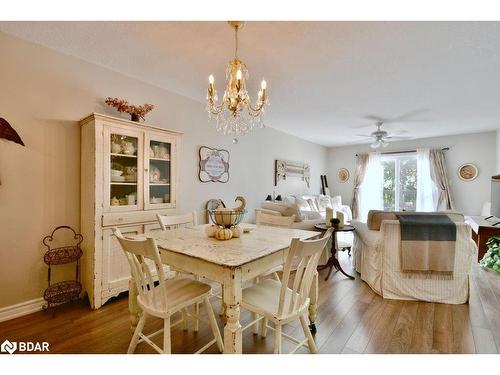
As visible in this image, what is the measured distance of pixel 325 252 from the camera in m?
3.33

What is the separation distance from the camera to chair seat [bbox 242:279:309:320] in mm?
1354

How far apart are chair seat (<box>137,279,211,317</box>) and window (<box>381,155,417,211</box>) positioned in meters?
6.26

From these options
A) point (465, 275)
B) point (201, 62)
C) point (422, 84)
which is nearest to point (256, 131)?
point (201, 62)

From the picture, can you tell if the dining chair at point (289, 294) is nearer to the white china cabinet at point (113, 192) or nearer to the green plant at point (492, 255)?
the white china cabinet at point (113, 192)

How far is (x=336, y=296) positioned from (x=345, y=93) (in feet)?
8.09

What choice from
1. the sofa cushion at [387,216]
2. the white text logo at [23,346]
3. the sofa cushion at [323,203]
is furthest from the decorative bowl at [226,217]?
the sofa cushion at [323,203]

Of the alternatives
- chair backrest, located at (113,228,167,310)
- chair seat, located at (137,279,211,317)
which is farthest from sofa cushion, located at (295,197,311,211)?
chair backrest, located at (113,228,167,310)

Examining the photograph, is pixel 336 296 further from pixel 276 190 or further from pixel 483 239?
pixel 276 190

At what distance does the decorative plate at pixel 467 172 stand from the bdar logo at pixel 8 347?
7.62 metres

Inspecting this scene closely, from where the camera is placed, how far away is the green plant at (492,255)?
3.09 meters

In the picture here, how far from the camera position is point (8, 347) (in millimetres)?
1671

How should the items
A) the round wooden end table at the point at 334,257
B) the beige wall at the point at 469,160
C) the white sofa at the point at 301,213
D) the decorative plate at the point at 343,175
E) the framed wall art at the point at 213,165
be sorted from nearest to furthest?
the round wooden end table at the point at 334,257 < the white sofa at the point at 301,213 < the framed wall art at the point at 213,165 < the beige wall at the point at 469,160 < the decorative plate at the point at 343,175

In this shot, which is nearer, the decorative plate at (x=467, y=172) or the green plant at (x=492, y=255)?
the green plant at (x=492, y=255)

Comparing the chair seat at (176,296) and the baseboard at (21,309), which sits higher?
the chair seat at (176,296)
